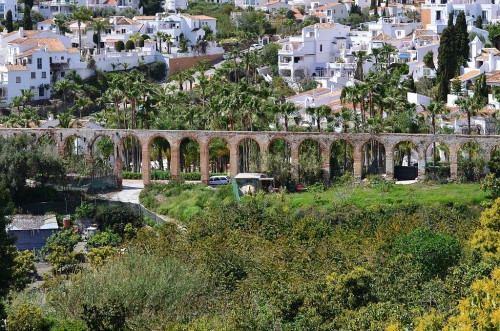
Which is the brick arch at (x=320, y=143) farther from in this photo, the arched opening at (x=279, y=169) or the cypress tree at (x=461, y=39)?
the cypress tree at (x=461, y=39)

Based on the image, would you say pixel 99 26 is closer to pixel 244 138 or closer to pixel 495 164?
pixel 244 138

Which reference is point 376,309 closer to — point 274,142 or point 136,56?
point 274,142

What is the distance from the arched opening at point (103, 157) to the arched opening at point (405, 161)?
15101 millimetres

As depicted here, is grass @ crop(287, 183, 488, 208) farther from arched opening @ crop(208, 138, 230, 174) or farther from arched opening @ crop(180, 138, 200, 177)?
arched opening @ crop(180, 138, 200, 177)

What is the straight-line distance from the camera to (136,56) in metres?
105

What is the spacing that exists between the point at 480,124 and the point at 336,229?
21.2m

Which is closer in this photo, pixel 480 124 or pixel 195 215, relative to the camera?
pixel 195 215

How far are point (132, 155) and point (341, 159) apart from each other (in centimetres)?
1185

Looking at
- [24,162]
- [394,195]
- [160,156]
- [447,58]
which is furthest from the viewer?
[447,58]

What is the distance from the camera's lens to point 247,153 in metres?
67.6

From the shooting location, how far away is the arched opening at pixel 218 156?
68.4 m

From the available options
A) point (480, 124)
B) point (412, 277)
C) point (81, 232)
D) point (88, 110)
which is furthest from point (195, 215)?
point (88, 110)

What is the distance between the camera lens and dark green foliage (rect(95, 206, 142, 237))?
189 ft

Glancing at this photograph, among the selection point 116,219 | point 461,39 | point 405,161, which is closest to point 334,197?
point 116,219
